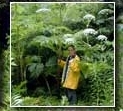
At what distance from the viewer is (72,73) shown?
12023mm

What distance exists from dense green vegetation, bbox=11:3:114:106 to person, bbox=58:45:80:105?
57 mm

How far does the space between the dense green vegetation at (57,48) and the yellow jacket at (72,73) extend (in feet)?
0.19

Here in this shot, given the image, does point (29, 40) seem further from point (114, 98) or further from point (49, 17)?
point (114, 98)

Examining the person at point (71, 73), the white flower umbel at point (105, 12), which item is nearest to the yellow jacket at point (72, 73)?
the person at point (71, 73)

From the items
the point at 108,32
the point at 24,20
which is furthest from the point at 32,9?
the point at 108,32

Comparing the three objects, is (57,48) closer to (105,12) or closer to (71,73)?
(71,73)

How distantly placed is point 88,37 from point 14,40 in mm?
851

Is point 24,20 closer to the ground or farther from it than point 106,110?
farther from it

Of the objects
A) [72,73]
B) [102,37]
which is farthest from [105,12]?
[72,73]

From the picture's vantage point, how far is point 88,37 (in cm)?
1205

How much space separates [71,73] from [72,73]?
0.04ft

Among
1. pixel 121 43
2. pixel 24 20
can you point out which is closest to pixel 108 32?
pixel 121 43

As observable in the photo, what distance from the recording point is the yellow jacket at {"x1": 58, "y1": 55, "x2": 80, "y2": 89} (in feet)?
39.4

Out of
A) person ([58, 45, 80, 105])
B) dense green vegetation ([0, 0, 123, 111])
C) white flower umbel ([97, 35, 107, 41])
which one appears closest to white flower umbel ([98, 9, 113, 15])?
dense green vegetation ([0, 0, 123, 111])
